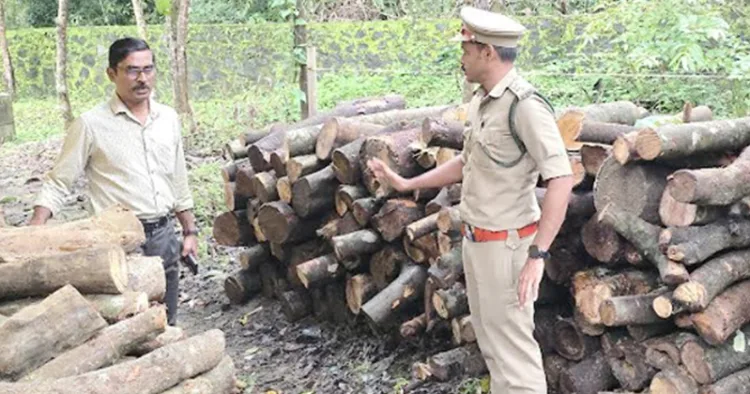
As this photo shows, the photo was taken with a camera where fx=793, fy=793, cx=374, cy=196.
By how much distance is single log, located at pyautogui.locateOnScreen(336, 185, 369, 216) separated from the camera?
5.74 m

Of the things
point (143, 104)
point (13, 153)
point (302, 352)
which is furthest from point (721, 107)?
point (13, 153)

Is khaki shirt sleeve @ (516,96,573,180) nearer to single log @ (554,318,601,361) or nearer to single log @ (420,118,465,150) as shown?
single log @ (554,318,601,361)

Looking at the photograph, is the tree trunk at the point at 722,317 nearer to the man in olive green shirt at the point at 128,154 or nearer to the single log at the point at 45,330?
the single log at the point at 45,330

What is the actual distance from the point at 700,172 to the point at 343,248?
2560mm

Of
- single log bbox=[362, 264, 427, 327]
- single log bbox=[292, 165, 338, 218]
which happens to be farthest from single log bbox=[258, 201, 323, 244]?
single log bbox=[362, 264, 427, 327]

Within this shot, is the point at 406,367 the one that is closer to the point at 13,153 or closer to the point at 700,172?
the point at 700,172

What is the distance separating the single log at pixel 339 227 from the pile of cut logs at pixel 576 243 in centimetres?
1

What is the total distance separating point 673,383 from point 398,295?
1934 millimetres

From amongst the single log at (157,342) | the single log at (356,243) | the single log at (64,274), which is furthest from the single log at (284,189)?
the single log at (64,274)

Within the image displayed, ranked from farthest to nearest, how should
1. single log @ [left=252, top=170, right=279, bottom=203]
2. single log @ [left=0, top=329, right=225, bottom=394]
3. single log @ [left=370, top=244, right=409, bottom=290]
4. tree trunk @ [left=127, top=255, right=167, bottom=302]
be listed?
single log @ [left=252, top=170, right=279, bottom=203]
single log @ [left=370, top=244, right=409, bottom=290]
tree trunk @ [left=127, top=255, right=167, bottom=302]
single log @ [left=0, top=329, right=225, bottom=394]

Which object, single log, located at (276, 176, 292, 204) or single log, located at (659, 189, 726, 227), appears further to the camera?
single log, located at (276, 176, 292, 204)

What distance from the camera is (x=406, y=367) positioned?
5344 millimetres

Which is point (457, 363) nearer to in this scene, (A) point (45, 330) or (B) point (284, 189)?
(B) point (284, 189)

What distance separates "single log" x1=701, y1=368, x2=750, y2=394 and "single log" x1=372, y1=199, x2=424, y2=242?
2.15 m
